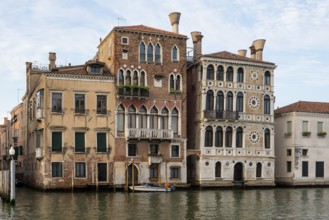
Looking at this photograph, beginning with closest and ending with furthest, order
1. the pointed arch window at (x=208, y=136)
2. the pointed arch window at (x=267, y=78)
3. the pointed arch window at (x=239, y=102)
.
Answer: the pointed arch window at (x=208, y=136) < the pointed arch window at (x=239, y=102) < the pointed arch window at (x=267, y=78)

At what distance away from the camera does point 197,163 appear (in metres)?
38.2

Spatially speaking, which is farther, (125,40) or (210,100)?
(210,100)

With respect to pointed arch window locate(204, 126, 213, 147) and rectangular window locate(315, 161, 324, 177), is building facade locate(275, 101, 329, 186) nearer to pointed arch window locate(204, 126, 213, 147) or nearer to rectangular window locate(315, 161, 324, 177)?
rectangular window locate(315, 161, 324, 177)

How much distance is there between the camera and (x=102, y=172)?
1377 inches

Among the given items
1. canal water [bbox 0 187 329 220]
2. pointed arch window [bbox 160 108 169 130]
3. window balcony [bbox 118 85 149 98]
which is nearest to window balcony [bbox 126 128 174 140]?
pointed arch window [bbox 160 108 169 130]

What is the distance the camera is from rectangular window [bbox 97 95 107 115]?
35.3 m

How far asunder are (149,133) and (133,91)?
3.20m

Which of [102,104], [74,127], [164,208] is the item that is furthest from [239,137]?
[164,208]

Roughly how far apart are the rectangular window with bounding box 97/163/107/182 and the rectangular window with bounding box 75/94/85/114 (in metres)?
3.92

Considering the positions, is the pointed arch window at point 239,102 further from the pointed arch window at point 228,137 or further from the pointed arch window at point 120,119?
the pointed arch window at point 120,119

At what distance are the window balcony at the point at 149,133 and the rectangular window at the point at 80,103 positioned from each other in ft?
11.5

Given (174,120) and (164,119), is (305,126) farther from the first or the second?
(164,119)

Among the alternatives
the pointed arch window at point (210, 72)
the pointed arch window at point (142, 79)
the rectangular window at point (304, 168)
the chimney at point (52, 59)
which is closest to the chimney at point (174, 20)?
the pointed arch window at point (210, 72)

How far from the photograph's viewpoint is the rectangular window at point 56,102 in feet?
113
